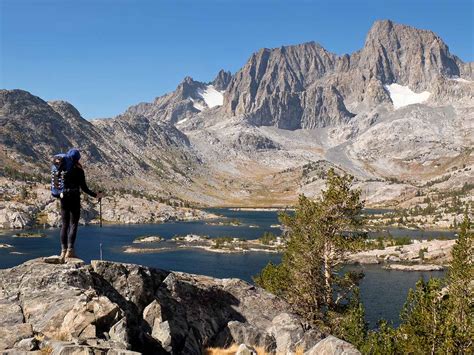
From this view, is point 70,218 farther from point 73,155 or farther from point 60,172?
point 73,155

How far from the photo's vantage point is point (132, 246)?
19262cm

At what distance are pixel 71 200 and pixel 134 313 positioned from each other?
6279 mm

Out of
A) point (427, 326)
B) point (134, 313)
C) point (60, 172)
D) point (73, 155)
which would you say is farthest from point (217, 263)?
point (60, 172)

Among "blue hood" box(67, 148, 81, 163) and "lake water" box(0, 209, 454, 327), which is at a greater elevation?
"blue hood" box(67, 148, 81, 163)

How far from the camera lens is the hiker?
21.3 meters

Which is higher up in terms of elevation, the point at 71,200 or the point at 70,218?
the point at 71,200

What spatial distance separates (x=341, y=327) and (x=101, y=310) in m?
31.8

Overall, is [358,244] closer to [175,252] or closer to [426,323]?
[426,323]

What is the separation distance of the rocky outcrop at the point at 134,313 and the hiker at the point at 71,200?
1.13 m

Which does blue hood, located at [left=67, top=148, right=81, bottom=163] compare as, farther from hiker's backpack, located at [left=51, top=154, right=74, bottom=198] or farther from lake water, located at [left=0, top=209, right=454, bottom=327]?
lake water, located at [left=0, top=209, right=454, bottom=327]

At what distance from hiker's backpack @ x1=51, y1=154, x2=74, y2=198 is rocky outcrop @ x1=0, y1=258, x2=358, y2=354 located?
3.47 m

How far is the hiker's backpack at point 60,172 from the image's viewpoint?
69.2 ft

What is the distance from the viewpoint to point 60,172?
21172 mm

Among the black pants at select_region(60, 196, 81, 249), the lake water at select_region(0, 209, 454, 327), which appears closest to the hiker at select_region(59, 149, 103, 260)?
the black pants at select_region(60, 196, 81, 249)
